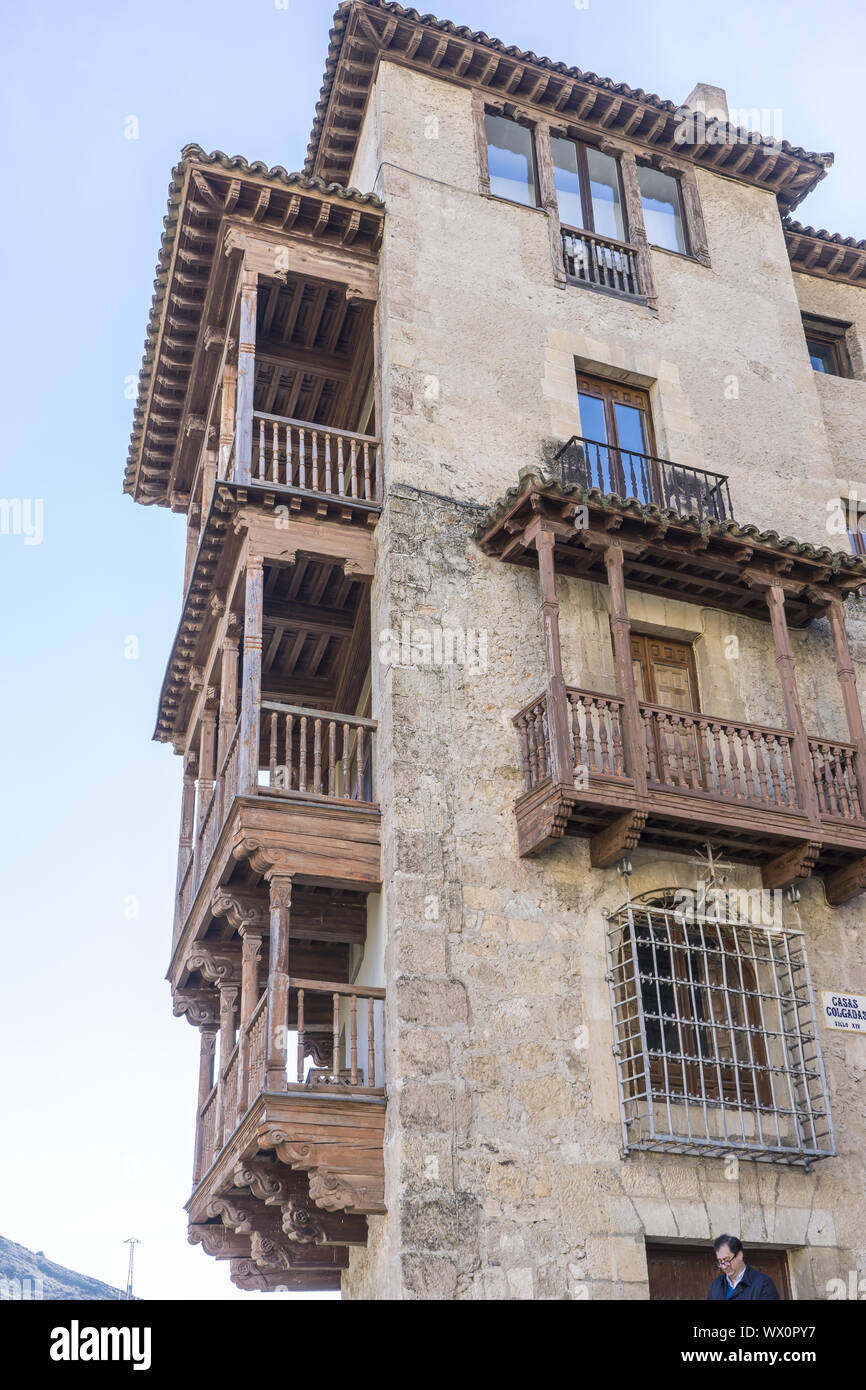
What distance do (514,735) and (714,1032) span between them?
3027mm

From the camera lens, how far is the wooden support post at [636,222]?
1609 centimetres

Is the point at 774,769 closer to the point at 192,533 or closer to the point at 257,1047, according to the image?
the point at 257,1047

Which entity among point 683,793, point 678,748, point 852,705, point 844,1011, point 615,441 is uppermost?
point 615,441

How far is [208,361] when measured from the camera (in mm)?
16453

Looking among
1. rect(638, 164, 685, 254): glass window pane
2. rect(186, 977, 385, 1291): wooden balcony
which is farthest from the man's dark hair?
rect(638, 164, 685, 254): glass window pane

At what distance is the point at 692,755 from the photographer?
40.3 feet

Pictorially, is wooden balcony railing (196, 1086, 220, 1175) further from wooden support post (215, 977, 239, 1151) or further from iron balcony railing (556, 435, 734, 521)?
iron balcony railing (556, 435, 734, 521)

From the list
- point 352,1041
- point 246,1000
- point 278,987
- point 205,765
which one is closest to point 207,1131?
point 246,1000

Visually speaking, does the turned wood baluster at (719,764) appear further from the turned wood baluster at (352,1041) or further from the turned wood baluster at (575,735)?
the turned wood baluster at (352,1041)

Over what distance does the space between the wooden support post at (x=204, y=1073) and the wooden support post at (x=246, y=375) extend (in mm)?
5933

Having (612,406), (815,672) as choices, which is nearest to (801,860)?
(815,672)

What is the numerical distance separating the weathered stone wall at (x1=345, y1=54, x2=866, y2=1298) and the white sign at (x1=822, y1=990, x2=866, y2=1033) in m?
0.11

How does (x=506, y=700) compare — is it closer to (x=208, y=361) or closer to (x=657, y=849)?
(x=657, y=849)
